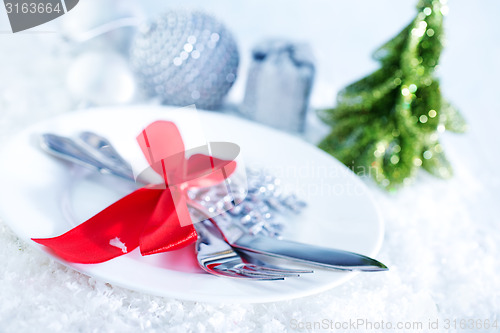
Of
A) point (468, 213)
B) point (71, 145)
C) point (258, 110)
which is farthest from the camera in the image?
point (258, 110)

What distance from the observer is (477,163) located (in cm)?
77

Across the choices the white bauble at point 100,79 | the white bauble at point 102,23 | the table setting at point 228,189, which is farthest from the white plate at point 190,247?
the white bauble at point 102,23

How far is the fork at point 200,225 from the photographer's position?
1.24ft

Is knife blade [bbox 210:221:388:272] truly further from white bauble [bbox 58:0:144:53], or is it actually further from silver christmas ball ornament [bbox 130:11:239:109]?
white bauble [bbox 58:0:144:53]

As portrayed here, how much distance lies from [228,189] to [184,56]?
10.6 inches

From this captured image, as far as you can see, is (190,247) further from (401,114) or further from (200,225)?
(401,114)

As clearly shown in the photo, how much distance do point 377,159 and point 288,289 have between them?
0.36 m

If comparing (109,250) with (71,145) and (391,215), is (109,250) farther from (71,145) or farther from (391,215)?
(391,215)

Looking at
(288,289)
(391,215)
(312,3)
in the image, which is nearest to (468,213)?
(391,215)

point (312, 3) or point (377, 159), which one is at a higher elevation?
point (312, 3)

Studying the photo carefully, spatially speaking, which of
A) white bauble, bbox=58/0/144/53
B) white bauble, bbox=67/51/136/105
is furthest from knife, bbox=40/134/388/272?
white bauble, bbox=58/0/144/53

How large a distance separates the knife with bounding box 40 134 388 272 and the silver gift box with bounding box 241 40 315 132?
287mm

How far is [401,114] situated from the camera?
66cm

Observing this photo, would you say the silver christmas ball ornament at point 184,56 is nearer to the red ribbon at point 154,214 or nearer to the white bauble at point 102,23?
the white bauble at point 102,23
